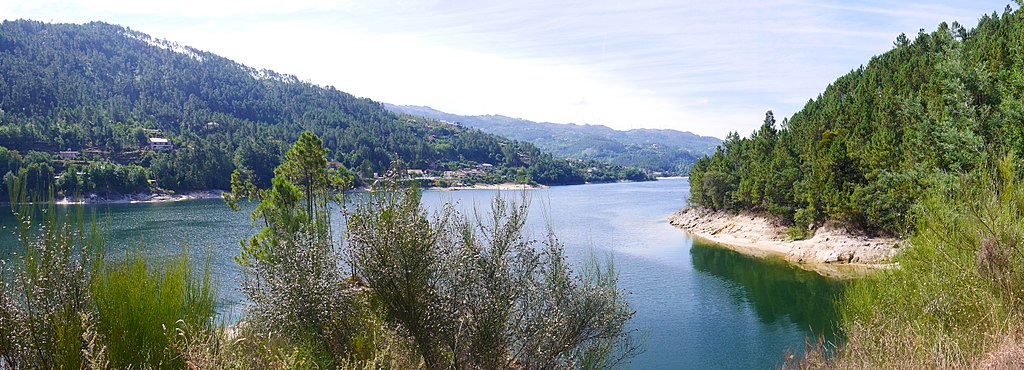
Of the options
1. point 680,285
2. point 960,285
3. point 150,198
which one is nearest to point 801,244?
point 680,285

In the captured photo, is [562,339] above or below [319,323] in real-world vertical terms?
below

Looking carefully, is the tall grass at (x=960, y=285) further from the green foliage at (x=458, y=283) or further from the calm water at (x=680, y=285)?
the calm water at (x=680, y=285)

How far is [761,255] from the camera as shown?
36344 mm

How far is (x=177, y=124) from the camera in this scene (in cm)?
11550

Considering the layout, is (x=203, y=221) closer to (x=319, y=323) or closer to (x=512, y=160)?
(x=319, y=323)

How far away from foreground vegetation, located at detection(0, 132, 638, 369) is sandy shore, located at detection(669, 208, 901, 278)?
19.0 meters

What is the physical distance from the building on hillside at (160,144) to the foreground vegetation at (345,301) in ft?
301

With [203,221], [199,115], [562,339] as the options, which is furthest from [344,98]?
[562,339]

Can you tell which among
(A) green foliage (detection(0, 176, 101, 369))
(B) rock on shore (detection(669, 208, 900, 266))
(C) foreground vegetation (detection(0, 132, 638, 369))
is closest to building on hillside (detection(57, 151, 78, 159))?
(B) rock on shore (detection(669, 208, 900, 266))

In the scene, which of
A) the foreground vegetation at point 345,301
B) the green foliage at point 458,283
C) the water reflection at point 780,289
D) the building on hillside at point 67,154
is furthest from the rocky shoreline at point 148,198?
the green foliage at point 458,283

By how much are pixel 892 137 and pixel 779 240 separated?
1055 cm

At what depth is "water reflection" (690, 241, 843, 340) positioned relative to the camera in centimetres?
2261

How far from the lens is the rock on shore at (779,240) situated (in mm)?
31531

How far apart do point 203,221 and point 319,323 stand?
146ft
